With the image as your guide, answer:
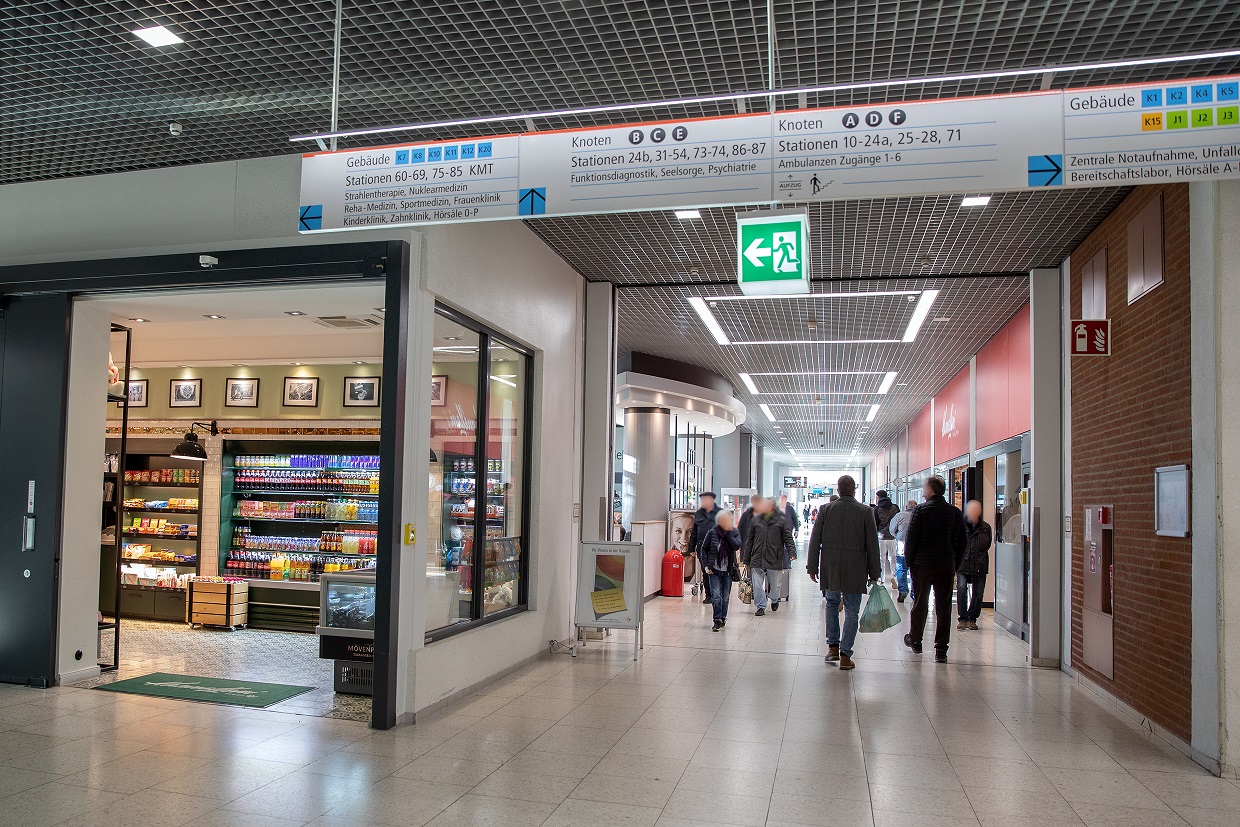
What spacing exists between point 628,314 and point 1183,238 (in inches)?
250

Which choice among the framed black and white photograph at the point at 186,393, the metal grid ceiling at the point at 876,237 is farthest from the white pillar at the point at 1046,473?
the framed black and white photograph at the point at 186,393

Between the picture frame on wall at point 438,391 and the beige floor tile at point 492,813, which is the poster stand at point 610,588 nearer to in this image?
the picture frame on wall at point 438,391

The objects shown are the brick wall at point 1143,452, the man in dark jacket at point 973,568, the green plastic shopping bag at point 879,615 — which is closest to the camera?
the brick wall at point 1143,452

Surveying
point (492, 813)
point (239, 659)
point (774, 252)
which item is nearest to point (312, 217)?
point (774, 252)

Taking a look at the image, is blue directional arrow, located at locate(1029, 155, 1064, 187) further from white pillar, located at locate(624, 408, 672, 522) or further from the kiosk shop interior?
white pillar, located at locate(624, 408, 672, 522)

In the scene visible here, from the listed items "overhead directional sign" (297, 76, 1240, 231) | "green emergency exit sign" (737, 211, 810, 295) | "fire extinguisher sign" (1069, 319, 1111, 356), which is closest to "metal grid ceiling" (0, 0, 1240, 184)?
"overhead directional sign" (297, 76, 1240, 231)

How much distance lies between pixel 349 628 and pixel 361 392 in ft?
11.6

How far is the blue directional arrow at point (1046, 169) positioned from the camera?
3.48 metres

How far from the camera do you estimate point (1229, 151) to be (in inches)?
131

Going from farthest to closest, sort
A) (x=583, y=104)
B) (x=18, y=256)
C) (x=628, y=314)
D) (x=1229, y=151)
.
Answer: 1. (x=628, y=314)
2. (x=18, y=256)
3. (x=583, y=104)
4. (x=1229, y=151)

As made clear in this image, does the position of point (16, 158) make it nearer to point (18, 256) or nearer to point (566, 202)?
point (18, 256)

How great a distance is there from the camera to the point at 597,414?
29.4ft

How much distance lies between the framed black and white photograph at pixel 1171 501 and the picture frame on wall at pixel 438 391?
432cm

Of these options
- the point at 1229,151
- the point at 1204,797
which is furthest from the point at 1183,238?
the point at 1204,797
